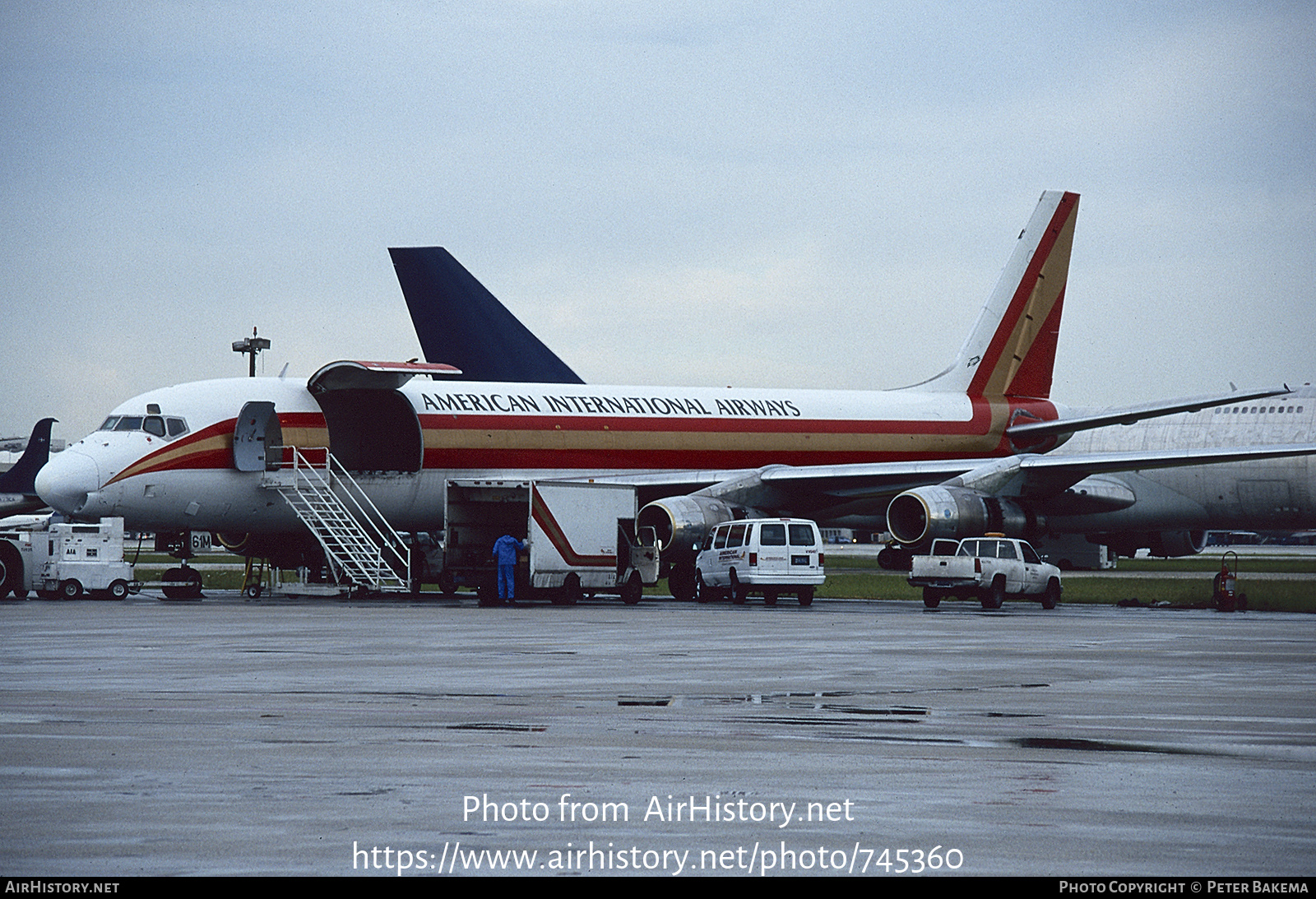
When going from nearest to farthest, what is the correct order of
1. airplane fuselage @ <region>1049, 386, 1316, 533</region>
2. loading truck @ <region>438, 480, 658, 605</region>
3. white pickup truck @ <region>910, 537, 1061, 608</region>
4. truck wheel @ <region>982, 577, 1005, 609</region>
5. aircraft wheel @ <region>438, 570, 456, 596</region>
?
white pickup truck @ <region>910, 537, 1061, 608</region> < truck wheel @ <region>982, 577, 1005, 609</region> < loading truck @ <region>438, 480, 658, 605</region> < aircraft wheel @ <region>438, 570, 456, 596</region> < airplane fuselage @ <region>1049, 386, 1316, 533</region>

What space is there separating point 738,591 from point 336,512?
9303mm

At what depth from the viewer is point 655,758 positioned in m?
10.7

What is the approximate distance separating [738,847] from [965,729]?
511 centimetres

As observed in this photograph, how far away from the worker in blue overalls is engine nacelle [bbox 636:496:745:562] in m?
3.63

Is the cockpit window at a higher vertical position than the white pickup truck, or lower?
higher

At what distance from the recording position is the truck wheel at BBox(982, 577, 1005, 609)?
3472cm

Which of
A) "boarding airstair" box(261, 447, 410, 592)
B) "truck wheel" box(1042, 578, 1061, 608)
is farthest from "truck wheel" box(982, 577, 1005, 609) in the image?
"boarding airstair" box(261, 447, 410, 592)

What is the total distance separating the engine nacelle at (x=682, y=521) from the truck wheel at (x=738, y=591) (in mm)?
1718

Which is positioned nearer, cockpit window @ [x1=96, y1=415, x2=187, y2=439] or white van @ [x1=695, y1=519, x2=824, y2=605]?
white van @ [x1=695, y1=519, x2=824, y2=605]

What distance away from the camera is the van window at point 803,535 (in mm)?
36500

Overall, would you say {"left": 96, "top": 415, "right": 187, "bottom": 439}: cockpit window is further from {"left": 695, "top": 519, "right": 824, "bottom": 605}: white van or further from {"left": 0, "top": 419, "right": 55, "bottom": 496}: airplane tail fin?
{"left": 0, "top": 419, "right": 55, "bottom": 496}: airplane tail fin

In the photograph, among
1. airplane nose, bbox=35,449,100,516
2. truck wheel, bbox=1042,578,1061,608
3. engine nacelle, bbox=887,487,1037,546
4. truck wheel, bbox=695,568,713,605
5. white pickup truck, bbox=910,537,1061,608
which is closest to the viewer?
white pickup truck, bbox=910,537,1061,608

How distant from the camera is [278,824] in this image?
8266 mm
